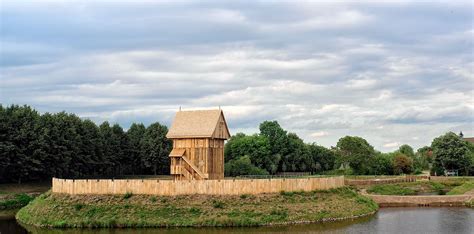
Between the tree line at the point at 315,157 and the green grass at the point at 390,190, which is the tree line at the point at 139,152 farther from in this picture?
the green grass at the point at 390,190

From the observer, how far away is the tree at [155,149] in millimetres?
101562

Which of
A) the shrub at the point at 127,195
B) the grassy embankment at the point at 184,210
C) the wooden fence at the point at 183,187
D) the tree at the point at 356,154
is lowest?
the grassy embankment at the point at 184,210

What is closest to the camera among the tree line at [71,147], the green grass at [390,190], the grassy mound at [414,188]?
the tree line at [71,147]

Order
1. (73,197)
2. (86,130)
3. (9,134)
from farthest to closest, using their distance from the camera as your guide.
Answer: (86,130) < (9,134) < (73,197)

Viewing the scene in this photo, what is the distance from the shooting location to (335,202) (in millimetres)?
53781

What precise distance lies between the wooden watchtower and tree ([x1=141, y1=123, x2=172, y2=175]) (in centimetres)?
3900

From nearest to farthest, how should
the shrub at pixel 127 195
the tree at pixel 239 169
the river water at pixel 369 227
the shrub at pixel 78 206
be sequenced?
1. the river water at pixel 369 227
2. the shrub at pixel 78 206
3. the shrub at pixel 127 195
4. the tree at pixel 239 169

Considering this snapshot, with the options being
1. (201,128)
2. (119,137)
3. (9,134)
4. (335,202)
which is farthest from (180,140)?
(119,137)

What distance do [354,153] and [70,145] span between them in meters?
55.8

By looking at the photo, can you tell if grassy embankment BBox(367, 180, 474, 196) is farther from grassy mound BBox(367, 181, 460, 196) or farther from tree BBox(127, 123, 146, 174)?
tree BBox(127, 123, 146, 174)

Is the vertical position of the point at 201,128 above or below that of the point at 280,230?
above

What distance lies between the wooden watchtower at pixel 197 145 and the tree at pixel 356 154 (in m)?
51.5

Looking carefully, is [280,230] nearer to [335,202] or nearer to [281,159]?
[335,202]

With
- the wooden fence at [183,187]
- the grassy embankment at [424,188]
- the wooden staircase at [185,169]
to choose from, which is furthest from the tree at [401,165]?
the wooden fence at [183,187]
